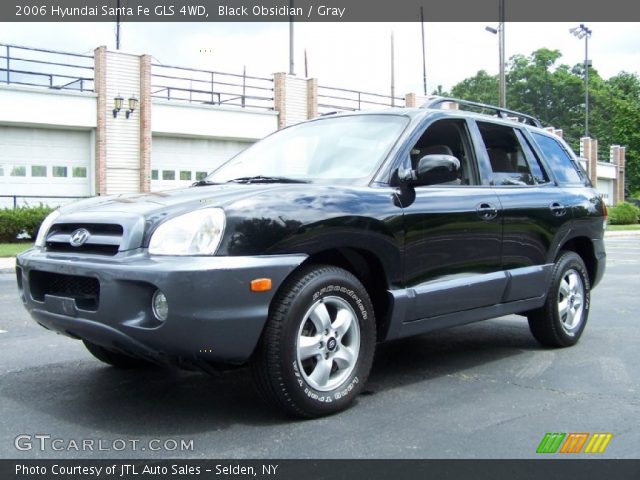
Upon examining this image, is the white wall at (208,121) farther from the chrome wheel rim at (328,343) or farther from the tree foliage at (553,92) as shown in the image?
the tree foliage at (553,92)

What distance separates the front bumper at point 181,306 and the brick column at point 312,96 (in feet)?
100

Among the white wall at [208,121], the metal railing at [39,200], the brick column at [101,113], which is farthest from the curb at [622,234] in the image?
the metal railing at [39,200]

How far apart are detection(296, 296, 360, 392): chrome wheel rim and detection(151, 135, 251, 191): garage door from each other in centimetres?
2572

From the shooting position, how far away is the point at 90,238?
387 centimetres

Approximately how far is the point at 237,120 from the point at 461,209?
27172 millimetres

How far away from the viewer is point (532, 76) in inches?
3556

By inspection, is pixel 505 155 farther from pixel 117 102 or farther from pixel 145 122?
pixel 145 122

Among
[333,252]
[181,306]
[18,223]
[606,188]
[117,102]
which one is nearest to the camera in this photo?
[181,306]

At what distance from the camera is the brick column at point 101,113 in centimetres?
2733

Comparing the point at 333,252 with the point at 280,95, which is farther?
the point at 280,95

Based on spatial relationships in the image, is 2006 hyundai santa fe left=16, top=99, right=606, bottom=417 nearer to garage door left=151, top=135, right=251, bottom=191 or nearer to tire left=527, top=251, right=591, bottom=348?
tire left=527, top=251, right=591, bottom=348

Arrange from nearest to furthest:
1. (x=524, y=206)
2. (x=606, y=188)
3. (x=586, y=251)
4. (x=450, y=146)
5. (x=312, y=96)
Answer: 1. (x=450, y=146)
2. (x=524, y=206)
3. (x=586, y=251)
4. (x=312, y=96)
5. (x=606, y=188)
